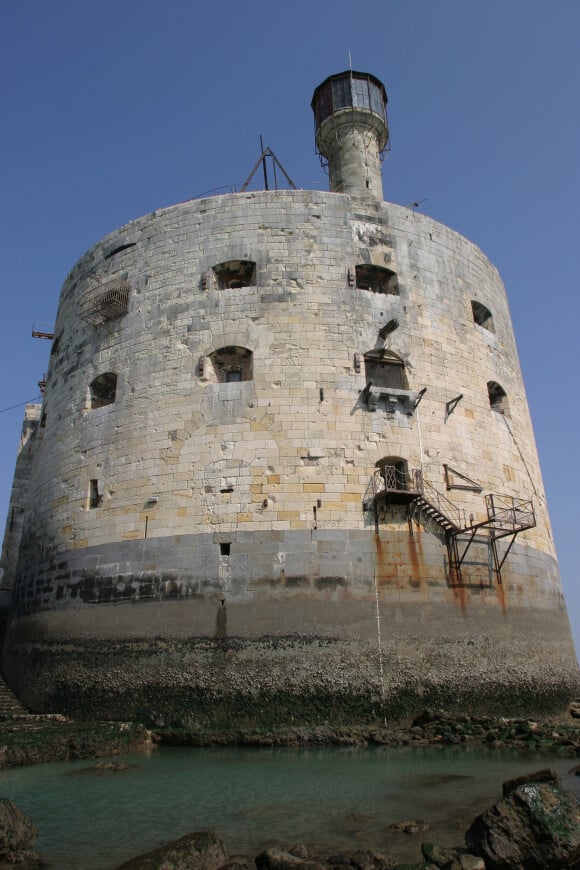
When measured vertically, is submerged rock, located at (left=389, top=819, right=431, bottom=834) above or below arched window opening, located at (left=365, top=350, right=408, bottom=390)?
below

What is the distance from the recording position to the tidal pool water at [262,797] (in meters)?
5.60

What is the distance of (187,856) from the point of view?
15.8ft

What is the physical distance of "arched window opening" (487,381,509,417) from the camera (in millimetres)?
14953

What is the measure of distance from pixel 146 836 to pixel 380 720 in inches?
226

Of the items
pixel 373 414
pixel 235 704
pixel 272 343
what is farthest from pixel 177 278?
pixel 235 704

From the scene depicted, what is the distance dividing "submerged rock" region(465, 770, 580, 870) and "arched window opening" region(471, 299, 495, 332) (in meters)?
11.9

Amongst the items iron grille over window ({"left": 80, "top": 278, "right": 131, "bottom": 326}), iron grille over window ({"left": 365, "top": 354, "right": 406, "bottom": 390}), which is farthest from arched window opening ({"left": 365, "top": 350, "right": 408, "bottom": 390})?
iron grille over window ({"left": 80, "top": 278, "right": 131, "bottom": 326})

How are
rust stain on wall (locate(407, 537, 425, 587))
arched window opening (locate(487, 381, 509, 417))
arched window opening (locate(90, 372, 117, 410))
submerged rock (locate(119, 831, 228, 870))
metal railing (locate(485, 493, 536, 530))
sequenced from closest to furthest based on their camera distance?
submerged rock (locate(119, 831, 228, 870)), rust stain on wall (locate(407, 537, 425, 587)), metal railing (locate(485, 493, 536, 530)), arched window opening (locate(90, 372, 117, 410)), arched window opening (locate(487, 381, 509, 417))

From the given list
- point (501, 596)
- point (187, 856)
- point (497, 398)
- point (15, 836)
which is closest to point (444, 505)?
point (501, 596)

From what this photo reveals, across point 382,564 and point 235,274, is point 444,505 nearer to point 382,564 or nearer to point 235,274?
point 382,564

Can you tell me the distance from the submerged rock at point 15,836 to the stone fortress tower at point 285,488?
218 inches

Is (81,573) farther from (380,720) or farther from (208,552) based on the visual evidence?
(380,720)

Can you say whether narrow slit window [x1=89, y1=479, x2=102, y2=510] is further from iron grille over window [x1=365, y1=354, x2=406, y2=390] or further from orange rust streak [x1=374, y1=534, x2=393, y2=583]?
iron grille over window [x1=365, y1=354, x2=406, y2=390]

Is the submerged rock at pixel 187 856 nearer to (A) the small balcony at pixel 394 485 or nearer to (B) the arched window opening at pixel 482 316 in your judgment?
(A) the small balcony at pixel 394 485
